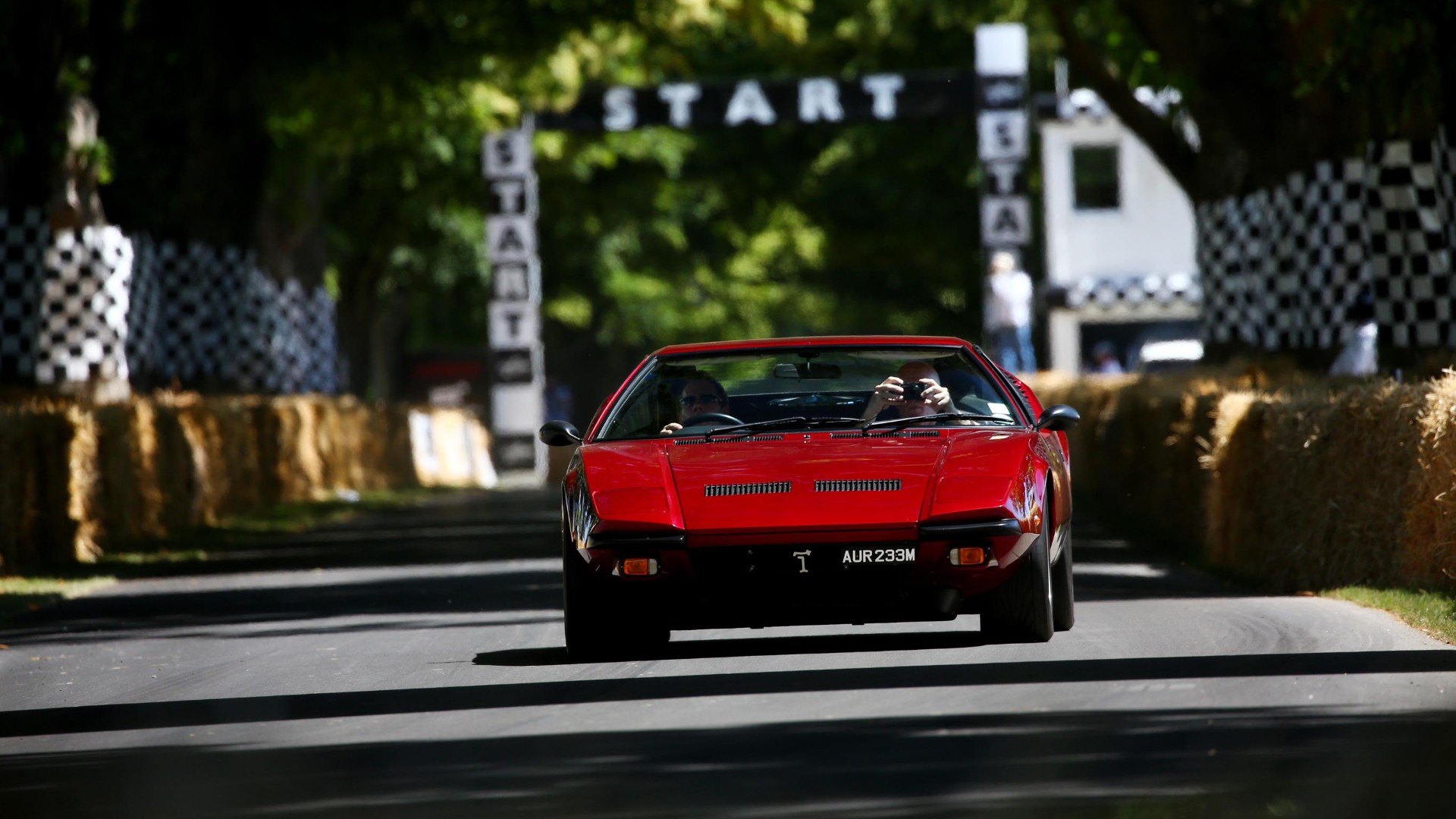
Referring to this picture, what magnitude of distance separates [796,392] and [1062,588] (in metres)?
1.47

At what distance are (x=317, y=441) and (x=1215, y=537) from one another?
666 inches

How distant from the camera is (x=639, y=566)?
981 cm

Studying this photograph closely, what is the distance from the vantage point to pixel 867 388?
1133 cm

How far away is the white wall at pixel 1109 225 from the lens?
4859 cm

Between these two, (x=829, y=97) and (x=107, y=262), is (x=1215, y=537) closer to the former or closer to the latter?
(x=107, y=262)

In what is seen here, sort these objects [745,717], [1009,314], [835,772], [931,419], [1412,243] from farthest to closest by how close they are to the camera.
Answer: [1009,314], [1412,243], [931,419], [745,717], [835,772]

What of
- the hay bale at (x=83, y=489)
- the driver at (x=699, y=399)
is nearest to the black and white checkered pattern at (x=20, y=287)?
the hay bale at (x=83, y=489)

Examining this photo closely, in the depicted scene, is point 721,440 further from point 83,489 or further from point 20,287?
point 20,287

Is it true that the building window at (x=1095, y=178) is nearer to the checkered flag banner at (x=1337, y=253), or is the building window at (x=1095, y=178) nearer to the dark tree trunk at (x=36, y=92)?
the checkered flag banner at (x=1337, y=253)

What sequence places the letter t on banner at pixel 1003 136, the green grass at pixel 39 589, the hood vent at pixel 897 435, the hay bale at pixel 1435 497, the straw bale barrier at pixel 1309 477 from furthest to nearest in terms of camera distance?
the letter t on banner at pixel 1003 136 < the green grass at pixel 39 589 < the straw bale barrier at pixel 1309 477 < the hay bale at pixel 1435 497 < the hood vent at pixel 897 435

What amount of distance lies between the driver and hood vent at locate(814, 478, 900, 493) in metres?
1.26

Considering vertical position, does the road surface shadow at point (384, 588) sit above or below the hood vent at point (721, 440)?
below

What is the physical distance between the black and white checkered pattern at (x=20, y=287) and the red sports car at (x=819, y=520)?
1366 cm

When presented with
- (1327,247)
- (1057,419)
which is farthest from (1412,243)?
(1057,419)
